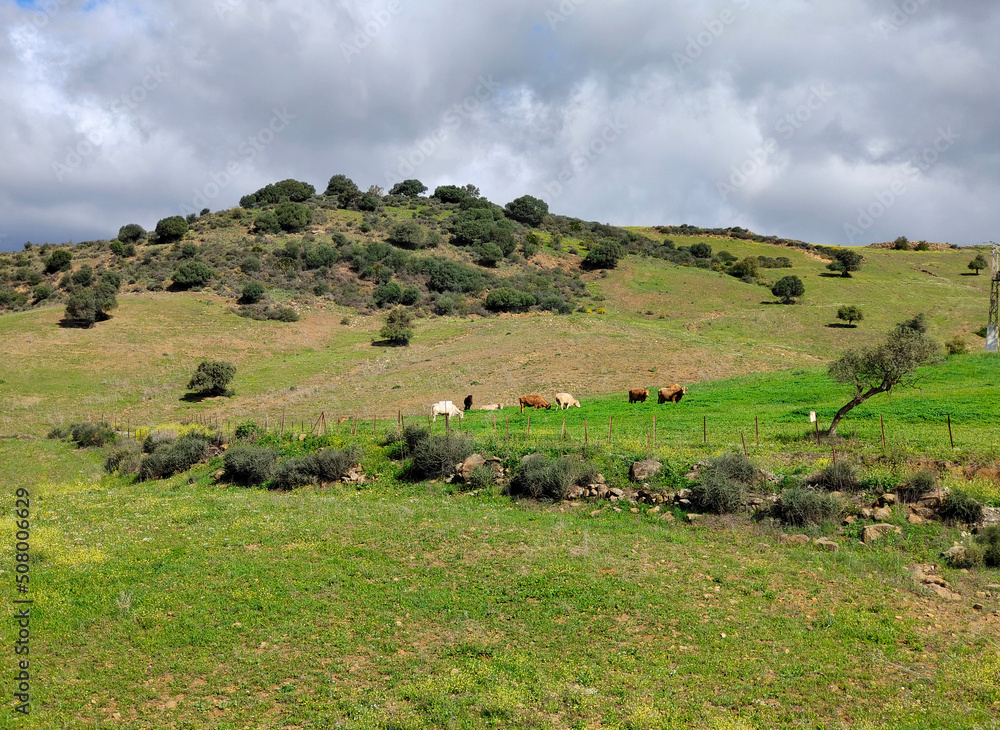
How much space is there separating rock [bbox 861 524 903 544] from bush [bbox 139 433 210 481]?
26.3 m

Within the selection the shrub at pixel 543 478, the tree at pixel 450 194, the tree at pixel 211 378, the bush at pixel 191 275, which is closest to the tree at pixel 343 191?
the tree at pixel 450 194

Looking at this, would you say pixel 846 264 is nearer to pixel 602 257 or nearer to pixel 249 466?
pixel 602 257

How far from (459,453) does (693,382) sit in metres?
23.7

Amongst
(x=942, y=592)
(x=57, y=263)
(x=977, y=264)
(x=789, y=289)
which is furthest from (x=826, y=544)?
(x=977, y=264)

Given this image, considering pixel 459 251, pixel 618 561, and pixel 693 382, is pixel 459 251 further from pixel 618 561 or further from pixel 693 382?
pixel 618 561

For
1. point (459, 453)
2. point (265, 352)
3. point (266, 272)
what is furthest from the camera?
point (266, 272)

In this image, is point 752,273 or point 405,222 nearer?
point 752,273

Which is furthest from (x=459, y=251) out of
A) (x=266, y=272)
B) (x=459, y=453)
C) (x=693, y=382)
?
(x=459, y=453)

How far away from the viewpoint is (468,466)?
72.4 ft

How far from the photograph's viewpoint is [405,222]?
9588cm

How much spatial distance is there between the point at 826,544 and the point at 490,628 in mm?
8861

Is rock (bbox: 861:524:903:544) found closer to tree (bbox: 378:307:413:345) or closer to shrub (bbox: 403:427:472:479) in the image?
shrub (bbox: 403:427:472:479)

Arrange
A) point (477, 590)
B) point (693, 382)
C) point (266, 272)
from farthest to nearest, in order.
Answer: point (266, 272), point (693, 382), point (477, 590)

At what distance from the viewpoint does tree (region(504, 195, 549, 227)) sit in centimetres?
11531
